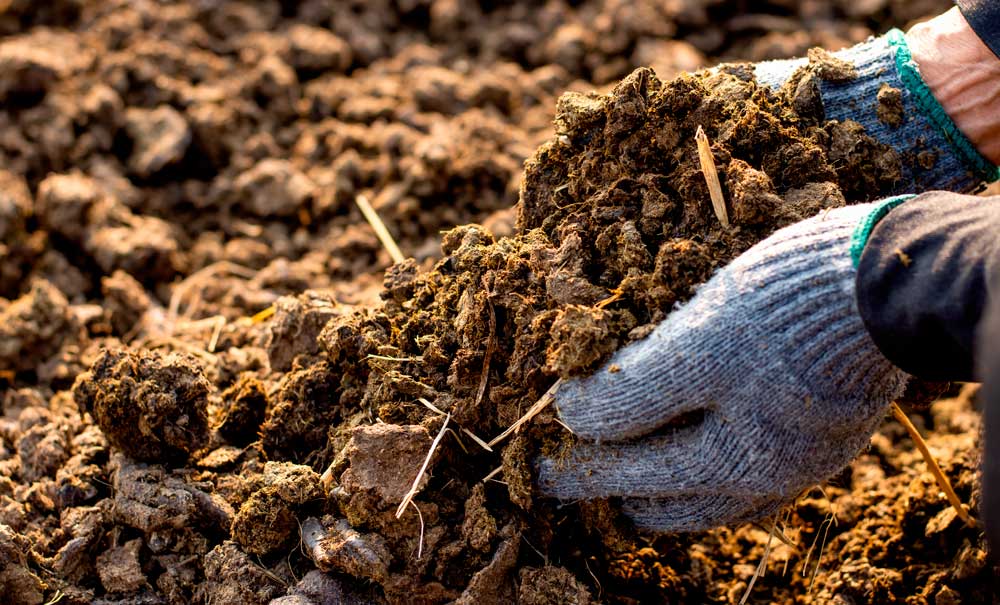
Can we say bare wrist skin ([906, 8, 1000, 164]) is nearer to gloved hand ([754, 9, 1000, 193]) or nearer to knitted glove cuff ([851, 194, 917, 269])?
gloved hand ([754, 9, 1000, 193])

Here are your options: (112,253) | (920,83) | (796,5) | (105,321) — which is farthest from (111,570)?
(796,5)

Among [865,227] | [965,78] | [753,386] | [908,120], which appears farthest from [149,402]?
[965,78]

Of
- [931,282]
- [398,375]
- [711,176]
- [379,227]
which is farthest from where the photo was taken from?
[379,227]

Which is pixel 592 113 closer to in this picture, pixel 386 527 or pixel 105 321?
pixel 386 527

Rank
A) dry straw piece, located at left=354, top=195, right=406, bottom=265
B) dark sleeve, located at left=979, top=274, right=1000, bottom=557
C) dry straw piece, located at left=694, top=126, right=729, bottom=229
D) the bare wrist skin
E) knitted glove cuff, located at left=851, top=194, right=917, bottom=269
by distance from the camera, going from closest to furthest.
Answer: dark sleeve, located at left=979, top=274, right=1000, bottom=557
knitted glove cuff, located at left=851, top=194, right=917, bottom=269
dry straw piece, located at left=694, top=126, right=729, bottom=229
the bare wrist skin
dry straw piece, located at left=354, top=195, right=406, bottom=265

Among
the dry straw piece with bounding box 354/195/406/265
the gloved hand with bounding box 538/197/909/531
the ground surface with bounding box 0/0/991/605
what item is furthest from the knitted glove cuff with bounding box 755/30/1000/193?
the dry straw piece with bounding box 354/195/406/265

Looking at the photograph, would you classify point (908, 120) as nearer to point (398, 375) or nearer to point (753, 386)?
point (753, 386)

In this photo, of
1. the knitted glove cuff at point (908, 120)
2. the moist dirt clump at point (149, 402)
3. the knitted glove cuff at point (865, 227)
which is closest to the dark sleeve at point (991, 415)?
the knitted glove cuff at point (865, 227)
